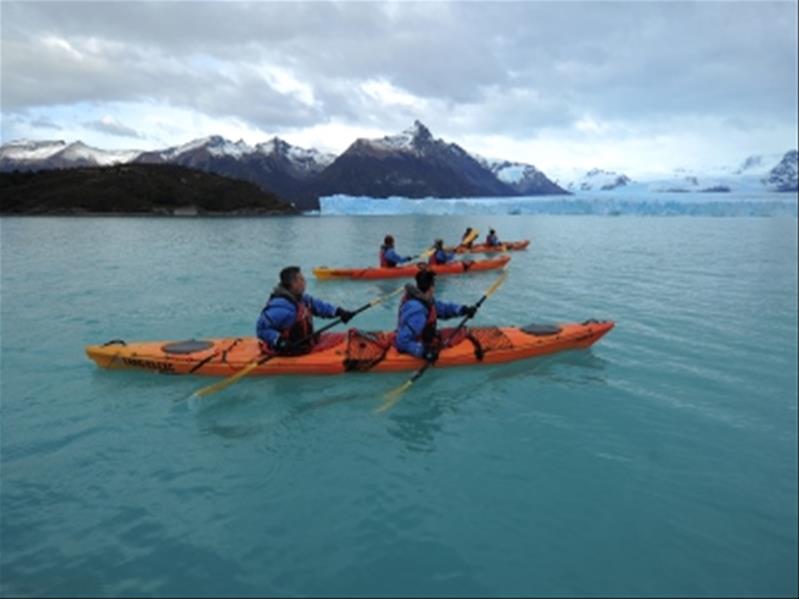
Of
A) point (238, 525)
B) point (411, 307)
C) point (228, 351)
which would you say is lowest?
point (238, 525)

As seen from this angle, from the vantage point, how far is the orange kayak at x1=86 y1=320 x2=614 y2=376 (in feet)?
27.5

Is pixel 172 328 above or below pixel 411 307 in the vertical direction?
below

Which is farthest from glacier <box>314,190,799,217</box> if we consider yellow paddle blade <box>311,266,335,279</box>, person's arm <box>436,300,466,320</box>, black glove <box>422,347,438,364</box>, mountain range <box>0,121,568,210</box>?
mountain range <box>0,121,568,210</box>

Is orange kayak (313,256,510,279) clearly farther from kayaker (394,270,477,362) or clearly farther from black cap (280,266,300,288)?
black cap (280,266,300,288)

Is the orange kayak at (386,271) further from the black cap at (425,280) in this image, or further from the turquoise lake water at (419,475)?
the black cap at (425,280)

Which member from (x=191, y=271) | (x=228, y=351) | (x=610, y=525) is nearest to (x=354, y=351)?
(x=228, y=351)

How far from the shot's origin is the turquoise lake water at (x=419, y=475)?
4.44m

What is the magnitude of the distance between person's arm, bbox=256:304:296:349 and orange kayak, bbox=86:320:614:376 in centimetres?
39

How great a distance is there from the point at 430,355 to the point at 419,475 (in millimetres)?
2615

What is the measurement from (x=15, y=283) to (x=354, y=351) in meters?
15.7

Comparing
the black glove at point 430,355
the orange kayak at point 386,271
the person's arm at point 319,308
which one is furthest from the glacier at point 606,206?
the black glove at point 430,355

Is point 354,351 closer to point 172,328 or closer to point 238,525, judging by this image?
point 238,525

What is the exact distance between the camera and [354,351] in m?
8.49

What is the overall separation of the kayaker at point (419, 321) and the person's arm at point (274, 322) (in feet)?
5.50
